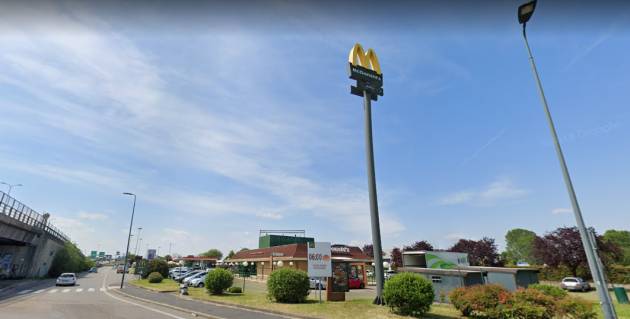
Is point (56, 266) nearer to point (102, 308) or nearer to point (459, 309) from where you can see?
point (102, 308)

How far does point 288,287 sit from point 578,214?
14.1 m

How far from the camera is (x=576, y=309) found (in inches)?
435

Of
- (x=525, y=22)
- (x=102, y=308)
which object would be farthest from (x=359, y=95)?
(x=102, y=308)

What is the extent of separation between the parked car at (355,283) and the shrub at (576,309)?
21827 mm

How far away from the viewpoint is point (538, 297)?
11453mm

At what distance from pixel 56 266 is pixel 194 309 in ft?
161

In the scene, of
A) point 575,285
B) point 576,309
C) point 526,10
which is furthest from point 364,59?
point 575,285

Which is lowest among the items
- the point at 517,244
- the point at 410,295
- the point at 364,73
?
the point at 410,295

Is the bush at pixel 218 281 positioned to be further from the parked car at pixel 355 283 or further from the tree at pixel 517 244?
the tree at pixel 517 244

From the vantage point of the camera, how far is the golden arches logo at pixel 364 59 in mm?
21303

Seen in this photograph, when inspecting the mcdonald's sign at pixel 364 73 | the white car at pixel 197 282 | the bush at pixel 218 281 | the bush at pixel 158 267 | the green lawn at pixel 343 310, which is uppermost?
the mcdonald's sign at pixel 364 73

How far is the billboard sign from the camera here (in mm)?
18672

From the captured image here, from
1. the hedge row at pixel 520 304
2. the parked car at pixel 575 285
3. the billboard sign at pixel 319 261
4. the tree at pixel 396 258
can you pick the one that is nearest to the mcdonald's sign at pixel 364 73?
the billboard sign at pixel 319 261

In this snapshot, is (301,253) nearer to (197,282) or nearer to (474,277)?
(197,282)
